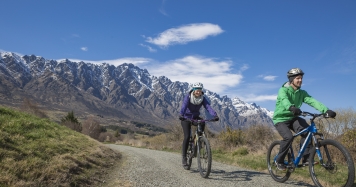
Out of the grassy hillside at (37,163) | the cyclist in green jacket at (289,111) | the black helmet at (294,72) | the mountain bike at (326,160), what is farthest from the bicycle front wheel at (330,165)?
the grassy hillside at (37,163)

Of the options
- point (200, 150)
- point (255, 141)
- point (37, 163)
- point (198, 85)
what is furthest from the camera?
point (255, 141)

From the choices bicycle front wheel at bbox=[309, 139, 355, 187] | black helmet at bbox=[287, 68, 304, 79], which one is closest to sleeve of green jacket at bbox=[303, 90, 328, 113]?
black helmet at bbox=[287, 68, 304, 79]

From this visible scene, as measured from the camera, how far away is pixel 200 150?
8984 mm

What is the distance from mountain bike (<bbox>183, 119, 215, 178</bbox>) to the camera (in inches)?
330

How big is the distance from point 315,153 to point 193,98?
415 centimetres

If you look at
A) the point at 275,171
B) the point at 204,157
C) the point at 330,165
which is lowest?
the point at 275,171

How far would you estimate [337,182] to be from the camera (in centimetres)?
668

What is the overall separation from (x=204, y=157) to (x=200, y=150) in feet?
1.23

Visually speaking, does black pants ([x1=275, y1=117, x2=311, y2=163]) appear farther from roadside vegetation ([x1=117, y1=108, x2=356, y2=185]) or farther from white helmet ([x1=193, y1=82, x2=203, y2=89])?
white helmet ([x1=193, y1=82, x2=203, y2=89])

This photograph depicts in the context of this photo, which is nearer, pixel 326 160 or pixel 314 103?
pixel 326 160

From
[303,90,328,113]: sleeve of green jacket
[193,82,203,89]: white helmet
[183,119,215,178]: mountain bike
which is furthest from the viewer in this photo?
[193,82,203,89]: white helmet

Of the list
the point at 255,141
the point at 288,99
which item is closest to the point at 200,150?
the point at 288,99

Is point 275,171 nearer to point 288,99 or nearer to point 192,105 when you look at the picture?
point 288,99

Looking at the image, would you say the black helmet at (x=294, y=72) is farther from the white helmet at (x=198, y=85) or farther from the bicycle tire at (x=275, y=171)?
the white helmet at (x=198, y=85)
